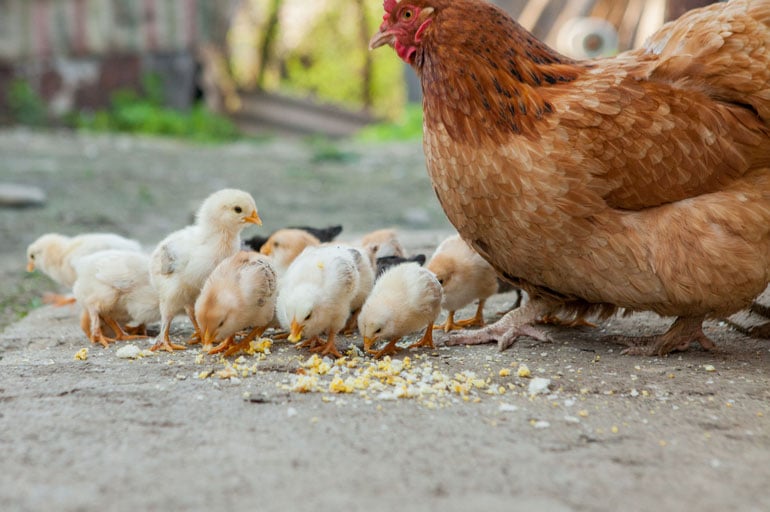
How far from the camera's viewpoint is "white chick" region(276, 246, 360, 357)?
11.4 ft

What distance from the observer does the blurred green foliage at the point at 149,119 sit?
39.5 ft

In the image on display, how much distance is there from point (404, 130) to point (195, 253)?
911cm

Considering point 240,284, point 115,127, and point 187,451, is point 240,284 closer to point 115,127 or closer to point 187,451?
point 187,451

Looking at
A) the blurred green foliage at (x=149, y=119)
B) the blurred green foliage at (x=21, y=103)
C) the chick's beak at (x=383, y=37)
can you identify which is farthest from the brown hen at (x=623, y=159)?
the blurred green foliage at (x=21, y=103)

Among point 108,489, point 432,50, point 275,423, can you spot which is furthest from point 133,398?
point 432,50

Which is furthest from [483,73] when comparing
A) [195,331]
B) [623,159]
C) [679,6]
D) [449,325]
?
[679,6]

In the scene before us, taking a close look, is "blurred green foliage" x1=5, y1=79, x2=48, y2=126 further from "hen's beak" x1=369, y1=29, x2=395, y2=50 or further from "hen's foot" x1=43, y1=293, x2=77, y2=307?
"hen's beak" x1=369, y1=29, x2=395, y2=50

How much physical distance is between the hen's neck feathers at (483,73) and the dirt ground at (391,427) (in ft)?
3.25

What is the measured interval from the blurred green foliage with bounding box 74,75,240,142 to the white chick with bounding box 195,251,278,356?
8.68 meters

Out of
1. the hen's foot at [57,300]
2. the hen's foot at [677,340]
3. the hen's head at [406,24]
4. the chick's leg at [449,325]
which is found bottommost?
the hen's foot at [57,300]

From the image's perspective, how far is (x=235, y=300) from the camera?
3498 mm

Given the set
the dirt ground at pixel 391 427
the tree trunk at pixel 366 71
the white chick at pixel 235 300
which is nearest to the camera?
the dirt ground at pixel 391 427

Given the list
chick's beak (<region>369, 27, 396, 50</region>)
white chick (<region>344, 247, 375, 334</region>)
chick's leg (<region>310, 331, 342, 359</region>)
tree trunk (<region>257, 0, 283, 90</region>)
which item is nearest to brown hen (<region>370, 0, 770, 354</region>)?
chick's beak (<region>369, 27, 396, 50</region>)

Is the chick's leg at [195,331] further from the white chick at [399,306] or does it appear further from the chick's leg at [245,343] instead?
the white chick at [399,306]
